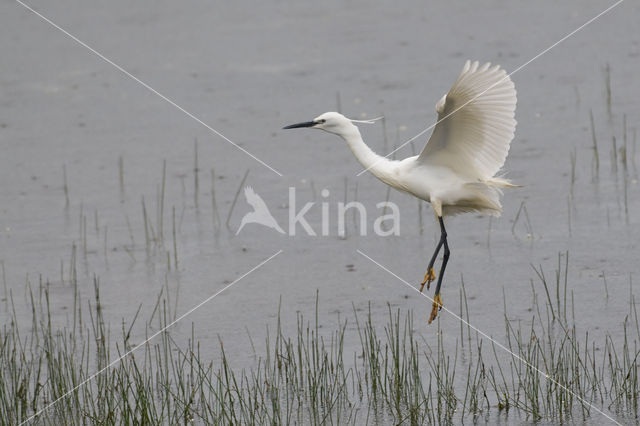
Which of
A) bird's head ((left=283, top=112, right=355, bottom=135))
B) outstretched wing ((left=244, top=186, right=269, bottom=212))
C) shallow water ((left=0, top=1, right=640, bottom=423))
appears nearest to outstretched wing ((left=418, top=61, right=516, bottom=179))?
bird's head ((left=283, top=112, right=355, bottom=135))

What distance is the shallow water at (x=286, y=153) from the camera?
9164 millimetres

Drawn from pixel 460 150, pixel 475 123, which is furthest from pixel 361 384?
pixel 475 123

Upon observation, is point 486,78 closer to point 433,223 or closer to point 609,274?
point 609,274

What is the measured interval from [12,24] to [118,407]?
9.93 m

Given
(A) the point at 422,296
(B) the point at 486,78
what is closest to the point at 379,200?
(A) the point at 422,296

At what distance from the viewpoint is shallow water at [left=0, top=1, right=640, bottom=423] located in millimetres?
9164

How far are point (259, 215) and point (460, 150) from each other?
337 cm

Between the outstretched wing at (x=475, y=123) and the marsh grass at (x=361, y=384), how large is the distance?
104 centimetres

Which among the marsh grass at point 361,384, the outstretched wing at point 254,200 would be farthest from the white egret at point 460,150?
the outstretched wing at point 254,200

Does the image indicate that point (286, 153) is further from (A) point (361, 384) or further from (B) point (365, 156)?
(A) point (361, 384)

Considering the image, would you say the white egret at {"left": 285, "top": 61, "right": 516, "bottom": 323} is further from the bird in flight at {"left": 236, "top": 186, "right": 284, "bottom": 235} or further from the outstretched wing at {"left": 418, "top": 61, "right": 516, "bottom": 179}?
the bird in flight at {"left": 236, "top": 186, "right": 284, "bottom": 235}

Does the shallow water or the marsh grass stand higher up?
the shallow water

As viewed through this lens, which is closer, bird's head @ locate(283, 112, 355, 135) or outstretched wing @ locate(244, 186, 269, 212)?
bird's head @ locate(283, 112, 355, 135)

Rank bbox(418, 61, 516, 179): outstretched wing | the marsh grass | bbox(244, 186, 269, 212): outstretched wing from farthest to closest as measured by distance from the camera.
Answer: bbox(244, 186, 269, 212): outstretched wing < bbox(418, 61, 516, 179): outstretched wing < the marsh grass
